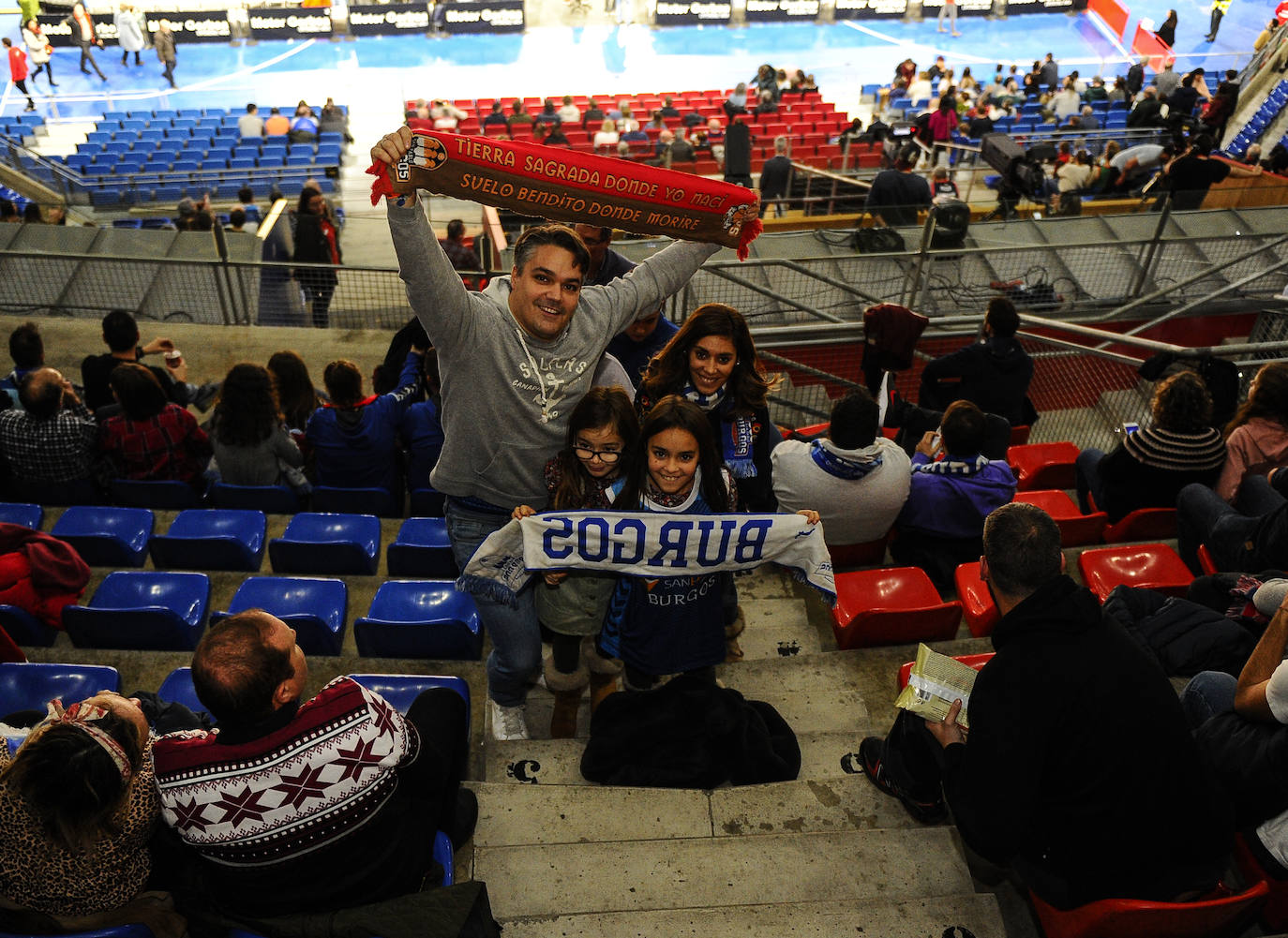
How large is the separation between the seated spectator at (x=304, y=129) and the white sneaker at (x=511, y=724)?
1781 cm

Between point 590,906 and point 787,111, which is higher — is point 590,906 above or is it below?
above

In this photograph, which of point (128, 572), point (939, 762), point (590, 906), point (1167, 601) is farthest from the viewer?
point (128, 572)

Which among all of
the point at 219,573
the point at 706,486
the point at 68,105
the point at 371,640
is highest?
the point at 706,486

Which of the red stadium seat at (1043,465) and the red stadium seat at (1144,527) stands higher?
the red stadium seat at (1144,527)

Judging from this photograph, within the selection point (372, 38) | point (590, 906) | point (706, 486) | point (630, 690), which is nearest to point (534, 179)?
point (706, 486)

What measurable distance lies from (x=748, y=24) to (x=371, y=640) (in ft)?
94.2

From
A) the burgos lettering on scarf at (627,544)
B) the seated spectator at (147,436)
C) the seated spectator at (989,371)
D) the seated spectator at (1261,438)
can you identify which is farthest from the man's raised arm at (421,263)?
the seated spectator at (989,371)

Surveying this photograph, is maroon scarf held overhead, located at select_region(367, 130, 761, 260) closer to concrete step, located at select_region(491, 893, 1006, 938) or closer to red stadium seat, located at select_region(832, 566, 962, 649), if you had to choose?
red stadium seat, located at select_region(832, 566, 962, 649)

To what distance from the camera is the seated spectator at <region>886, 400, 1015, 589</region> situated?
14.7 feet

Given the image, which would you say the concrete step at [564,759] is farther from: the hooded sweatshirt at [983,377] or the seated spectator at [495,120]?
the seated spectator at [495,120]

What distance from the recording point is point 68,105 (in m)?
22.0

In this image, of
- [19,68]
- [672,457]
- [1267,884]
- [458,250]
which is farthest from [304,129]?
[1267,884]

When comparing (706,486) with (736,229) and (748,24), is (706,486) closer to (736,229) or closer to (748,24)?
(736,229)

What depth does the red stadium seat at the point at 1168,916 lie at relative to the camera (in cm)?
261
